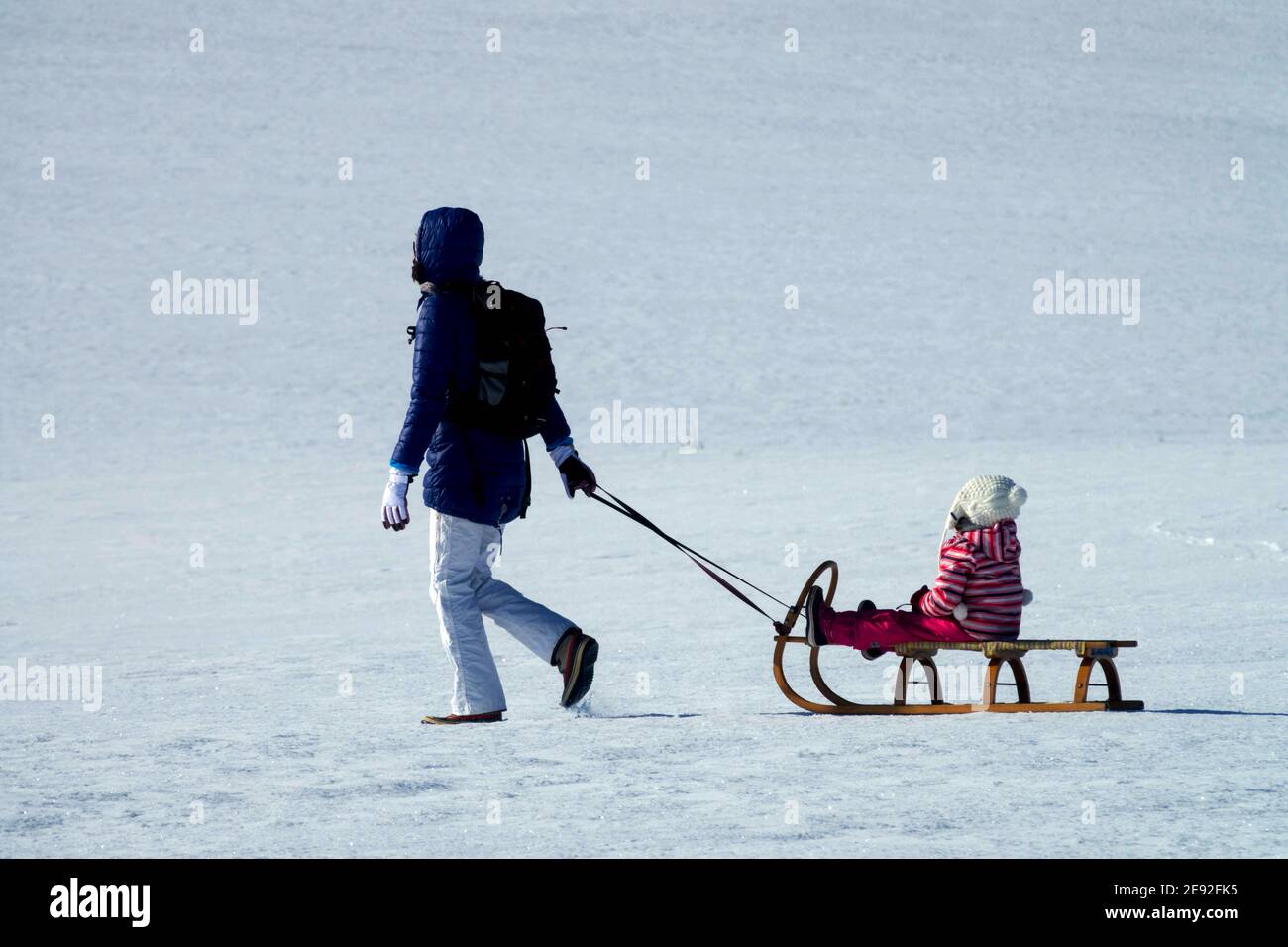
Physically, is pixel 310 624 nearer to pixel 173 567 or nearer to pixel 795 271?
pixel 173 567

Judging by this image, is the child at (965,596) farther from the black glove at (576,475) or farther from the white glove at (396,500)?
the white glove at (396,500)

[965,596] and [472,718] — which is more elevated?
[965,596]

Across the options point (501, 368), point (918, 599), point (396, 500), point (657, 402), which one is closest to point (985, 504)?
point (918, 599)

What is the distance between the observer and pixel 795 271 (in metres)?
24.5

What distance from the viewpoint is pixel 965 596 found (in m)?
5.37

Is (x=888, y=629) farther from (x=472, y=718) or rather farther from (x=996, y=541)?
(x=472, y=718)

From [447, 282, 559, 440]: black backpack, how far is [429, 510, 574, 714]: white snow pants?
0.34 metres

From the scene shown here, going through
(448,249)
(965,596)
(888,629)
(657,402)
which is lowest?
(888,629)

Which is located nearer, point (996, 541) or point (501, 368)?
point (996, 541)

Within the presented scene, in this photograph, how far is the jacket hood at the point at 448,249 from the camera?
17.6ft

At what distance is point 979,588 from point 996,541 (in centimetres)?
18

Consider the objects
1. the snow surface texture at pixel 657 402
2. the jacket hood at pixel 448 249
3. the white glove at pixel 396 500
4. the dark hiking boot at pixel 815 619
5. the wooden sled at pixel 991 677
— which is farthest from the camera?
the dark hiking boot at pixel 815 619

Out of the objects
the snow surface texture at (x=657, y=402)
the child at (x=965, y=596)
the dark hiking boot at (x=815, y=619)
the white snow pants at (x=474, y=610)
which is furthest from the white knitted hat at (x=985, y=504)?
the white snow pants at (x=474, y=610)
